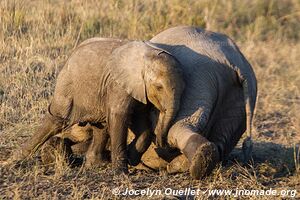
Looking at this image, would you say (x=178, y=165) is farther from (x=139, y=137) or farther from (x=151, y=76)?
(x=151, y=76)

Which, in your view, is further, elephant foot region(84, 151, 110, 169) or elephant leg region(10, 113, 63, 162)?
elephant leg region(10, 113, 63, 162)

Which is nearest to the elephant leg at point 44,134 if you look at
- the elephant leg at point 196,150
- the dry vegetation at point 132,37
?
the dry vegetation at point 132,37

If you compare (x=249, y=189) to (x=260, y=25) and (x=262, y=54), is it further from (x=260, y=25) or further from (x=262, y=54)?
(x=260, y=25)

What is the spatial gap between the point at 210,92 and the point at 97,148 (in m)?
1.05

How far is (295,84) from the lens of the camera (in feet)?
28.3

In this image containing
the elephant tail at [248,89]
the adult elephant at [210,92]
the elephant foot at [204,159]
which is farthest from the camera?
the elephant tail at [248,89]

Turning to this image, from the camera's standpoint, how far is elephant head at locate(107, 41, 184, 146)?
5043mm

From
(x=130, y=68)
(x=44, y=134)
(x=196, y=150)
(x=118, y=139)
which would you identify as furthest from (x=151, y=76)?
(x=44, y=134)

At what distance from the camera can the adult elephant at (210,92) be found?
5.15 m

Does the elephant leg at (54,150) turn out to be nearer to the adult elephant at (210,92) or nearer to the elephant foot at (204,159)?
the adult elephant at (210,92)

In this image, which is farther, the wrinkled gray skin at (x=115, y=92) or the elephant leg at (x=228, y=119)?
the elephant leg at (x=228, y=119)

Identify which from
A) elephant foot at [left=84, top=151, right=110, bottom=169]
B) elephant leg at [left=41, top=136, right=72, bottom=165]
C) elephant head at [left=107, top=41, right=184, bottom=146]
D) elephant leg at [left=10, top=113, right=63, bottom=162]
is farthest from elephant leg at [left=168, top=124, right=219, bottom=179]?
elephant leg at [left=10, top=113, right=63, bottom=162]

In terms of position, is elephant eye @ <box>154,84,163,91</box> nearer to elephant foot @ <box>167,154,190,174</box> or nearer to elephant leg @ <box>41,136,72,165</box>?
elephant foot @ <box>167,154,190,174</box>

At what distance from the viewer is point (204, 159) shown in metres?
4.79
